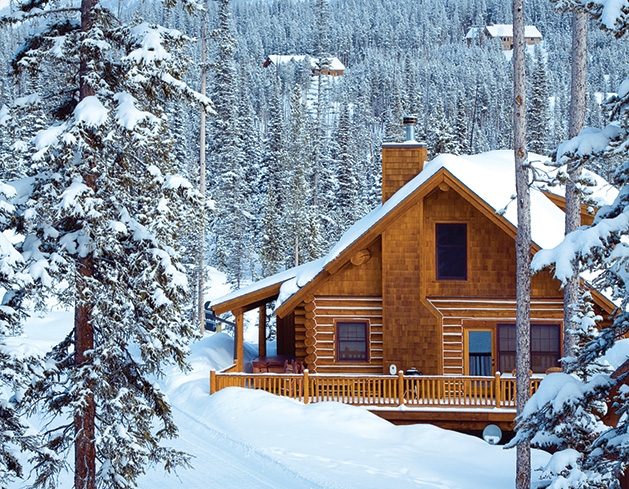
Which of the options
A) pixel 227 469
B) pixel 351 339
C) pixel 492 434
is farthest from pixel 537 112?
pixel 227 469

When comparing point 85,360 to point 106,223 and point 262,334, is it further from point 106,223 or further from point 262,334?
point 262,334

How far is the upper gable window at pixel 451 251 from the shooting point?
21.9 metres

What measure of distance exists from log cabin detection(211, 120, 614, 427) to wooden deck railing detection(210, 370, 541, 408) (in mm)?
658

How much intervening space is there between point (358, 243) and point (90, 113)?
12.3m

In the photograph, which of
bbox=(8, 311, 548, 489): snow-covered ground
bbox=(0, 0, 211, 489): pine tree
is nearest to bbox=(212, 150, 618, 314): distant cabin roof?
bbox=(8, 311, 548, 489): snow-covered ground

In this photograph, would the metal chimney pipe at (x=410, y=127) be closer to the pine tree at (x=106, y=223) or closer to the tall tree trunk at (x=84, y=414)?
the pine tree at (x=106, y=223)

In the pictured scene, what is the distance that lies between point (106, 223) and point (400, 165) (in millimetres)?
15010

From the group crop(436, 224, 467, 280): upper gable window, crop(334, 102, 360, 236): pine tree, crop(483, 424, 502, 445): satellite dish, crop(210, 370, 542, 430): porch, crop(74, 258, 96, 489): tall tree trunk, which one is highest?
crop(334, 102, 360, 236): pine tree

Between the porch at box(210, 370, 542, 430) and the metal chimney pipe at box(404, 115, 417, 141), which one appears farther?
the metal chimney pipe at box(404, 115, 417, 141)

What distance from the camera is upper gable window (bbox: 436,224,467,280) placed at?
21.9m

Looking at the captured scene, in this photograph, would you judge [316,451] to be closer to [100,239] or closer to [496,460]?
[496,460]

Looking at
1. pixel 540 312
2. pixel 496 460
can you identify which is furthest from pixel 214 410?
pixel 540 312

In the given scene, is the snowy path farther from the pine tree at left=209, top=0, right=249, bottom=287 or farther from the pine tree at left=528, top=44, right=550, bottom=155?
the pine tree at left=528, top=44, right=550, bottom=155

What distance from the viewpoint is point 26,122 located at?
35.5 feet
